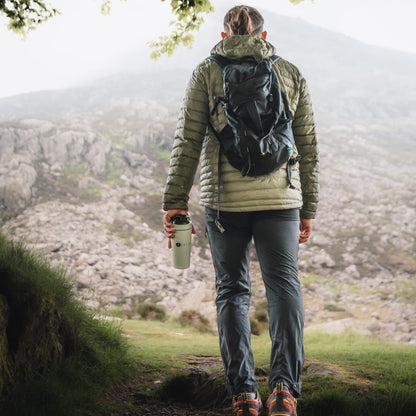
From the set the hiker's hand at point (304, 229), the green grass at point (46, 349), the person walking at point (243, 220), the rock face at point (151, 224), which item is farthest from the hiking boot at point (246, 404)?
the rock face at point (151, 224)

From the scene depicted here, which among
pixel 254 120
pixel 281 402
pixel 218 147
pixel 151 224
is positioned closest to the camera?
pixel 281 402

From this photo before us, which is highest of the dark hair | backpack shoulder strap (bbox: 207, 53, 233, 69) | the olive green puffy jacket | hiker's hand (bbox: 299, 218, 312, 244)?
the dark hair

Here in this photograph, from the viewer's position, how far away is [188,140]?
191 centimetres

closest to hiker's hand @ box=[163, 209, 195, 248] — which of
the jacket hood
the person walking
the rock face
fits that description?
the person walking

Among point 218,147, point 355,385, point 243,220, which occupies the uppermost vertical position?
point 218,147

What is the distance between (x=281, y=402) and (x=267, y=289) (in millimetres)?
481

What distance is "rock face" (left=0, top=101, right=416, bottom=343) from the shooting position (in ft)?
37.1

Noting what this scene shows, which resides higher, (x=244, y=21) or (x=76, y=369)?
(x=244, y=21)

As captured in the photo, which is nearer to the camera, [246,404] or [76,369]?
[246,404]

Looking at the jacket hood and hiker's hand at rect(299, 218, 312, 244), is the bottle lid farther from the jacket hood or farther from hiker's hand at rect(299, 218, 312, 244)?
the jacket hood

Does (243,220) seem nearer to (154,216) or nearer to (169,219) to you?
(169,219)

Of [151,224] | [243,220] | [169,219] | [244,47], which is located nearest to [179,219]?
[169,219]

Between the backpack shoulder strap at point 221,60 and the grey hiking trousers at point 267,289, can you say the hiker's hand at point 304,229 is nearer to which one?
the grey hiking trousers at point 267,289

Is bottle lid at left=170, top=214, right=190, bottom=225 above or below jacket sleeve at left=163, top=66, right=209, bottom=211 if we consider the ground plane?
below
